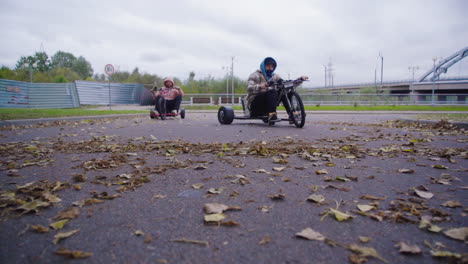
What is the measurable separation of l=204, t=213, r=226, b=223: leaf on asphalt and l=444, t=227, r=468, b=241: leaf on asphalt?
1361 mm

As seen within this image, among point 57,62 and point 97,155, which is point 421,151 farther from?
point 57,62

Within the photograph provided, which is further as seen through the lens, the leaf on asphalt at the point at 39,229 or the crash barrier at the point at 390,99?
the crash barrier at the point at 390,99

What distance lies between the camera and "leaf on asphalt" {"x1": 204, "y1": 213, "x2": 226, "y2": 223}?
2.08 metres

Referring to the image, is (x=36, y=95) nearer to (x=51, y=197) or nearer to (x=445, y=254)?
(x=51, y=197)

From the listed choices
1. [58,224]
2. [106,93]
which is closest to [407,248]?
[58,224]

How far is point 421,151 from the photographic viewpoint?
4.67 meters

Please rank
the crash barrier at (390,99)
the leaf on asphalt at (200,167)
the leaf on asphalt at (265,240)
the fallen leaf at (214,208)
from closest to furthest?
the leaf on asphalt at (265,240) < the fallen leaf at (214,208) < the leaf on asphalt at (200,167) < the crash barrier at (390,99)

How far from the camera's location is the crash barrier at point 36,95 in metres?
19.7

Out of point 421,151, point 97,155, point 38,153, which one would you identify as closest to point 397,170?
point 421,151

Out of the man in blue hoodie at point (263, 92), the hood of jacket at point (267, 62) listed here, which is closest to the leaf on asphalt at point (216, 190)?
the man in blue hoodie at point (263, 92)

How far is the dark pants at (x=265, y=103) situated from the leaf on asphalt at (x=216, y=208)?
22.5ft

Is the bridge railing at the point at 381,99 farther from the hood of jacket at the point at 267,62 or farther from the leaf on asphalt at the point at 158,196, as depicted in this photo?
the leaf on asphalt at the point at 158,196

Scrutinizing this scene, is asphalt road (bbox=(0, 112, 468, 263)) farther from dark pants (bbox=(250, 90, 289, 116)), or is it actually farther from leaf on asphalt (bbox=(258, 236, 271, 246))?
dark pants (bbox=(250, 90, 289, 116))

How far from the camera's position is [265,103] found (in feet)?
30.6
